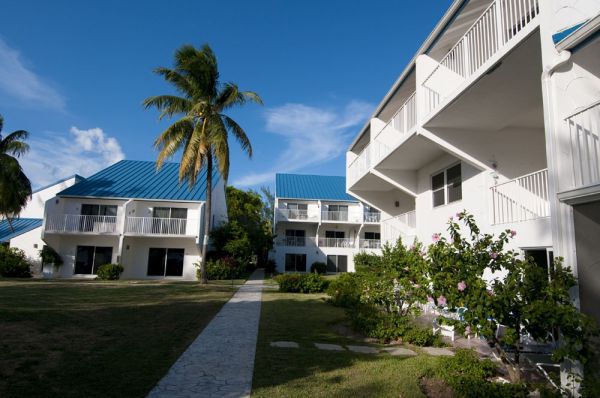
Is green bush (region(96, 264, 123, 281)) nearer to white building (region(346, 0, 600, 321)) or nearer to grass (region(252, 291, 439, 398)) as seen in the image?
white building (region(346, 0, 600, 321))

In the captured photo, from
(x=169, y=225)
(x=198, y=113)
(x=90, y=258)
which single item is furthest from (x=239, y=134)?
(x=90, y=258)

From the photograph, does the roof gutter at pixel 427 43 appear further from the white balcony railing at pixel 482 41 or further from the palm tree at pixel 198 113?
the palm tree at pixel 198 113

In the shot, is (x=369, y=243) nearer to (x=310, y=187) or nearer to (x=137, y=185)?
(x=310, y=187)

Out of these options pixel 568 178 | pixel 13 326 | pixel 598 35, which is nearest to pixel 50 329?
pixel 13 326

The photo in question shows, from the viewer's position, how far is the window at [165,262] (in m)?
26.3

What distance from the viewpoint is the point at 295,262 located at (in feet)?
118

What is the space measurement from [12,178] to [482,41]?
94.3 ft

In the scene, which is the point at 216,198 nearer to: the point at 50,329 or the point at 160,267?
the point at 160,267

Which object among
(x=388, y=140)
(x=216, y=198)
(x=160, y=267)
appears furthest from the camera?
(x=216, y=198)

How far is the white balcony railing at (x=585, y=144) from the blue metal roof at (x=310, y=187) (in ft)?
104

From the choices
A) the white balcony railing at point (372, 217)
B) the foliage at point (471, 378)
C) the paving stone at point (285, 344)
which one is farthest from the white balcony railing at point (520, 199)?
the white balcony railing at point (372, 217)

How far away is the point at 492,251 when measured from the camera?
504 centimetres

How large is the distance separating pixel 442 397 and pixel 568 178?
330 centimetres

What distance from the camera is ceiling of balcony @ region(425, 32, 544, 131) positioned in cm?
698
